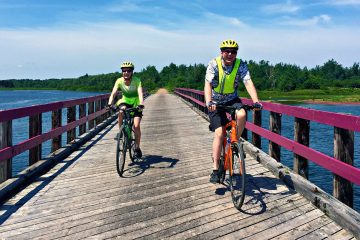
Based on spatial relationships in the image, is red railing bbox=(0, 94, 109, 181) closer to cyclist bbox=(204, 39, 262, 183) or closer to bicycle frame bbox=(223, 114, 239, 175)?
cyclist bbox=(204, 39, 262, 183)

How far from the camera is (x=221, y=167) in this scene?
5.49m

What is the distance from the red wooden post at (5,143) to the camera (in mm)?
5418

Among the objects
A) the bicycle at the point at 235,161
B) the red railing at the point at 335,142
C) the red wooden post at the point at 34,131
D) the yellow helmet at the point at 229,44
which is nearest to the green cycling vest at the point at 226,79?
the yellow helmet at the point at 229,44

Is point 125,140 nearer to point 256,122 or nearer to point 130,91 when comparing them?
point 130,91

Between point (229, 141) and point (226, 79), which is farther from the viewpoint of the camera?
point (226, 79)

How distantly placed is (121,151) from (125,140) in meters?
0.29

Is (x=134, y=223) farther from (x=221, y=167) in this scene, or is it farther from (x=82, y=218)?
(x=221, y=167)

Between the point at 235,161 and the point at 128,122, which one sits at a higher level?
the point at 128,122

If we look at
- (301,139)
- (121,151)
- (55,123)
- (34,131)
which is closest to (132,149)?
(121,151)

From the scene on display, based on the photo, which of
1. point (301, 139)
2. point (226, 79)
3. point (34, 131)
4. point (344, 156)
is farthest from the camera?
point (34, 131)

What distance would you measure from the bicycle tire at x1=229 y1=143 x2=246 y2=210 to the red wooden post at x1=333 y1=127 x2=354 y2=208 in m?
1.18

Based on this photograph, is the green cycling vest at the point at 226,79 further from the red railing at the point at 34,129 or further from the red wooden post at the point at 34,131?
the red wooden post at the point at 34,131

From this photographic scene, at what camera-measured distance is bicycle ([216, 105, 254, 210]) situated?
→ 15.0 feet

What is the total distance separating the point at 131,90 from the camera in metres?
7.38
